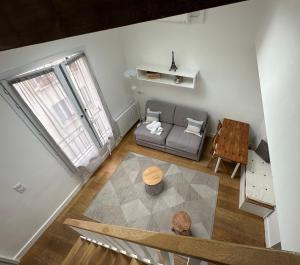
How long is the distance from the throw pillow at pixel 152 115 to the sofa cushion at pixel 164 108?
8 cm

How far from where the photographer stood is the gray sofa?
142 inches

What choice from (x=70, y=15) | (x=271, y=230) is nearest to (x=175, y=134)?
(x=271, y=230)

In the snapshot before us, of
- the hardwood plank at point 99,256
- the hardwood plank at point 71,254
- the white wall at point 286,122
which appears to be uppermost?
the white wall at point 286,122

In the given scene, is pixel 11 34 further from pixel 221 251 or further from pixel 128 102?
pixel 128 102

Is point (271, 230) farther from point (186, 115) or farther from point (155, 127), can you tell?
point (155, 127)

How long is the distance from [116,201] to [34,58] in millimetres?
2547

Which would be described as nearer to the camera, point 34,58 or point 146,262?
point 146,262

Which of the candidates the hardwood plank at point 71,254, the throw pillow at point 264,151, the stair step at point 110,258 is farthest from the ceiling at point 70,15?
the throw pillow at point 264,151

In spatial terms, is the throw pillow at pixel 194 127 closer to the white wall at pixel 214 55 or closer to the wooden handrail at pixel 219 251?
the white wall at pixel 214 55

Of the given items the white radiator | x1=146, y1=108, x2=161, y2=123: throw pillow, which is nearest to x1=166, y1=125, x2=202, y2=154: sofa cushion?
x1=146, y1=108, x2=161, y2=123: throw pillow

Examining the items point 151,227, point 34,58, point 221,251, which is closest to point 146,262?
point 221,251

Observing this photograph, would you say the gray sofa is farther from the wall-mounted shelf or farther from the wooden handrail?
the wooden handrail

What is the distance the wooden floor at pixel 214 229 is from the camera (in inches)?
105

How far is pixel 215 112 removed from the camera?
3.85 metres
